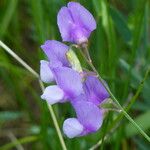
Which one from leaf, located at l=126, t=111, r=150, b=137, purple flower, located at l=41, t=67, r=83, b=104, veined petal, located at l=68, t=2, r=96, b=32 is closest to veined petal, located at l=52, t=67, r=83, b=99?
purple flower, located at l=41, t=67, r=83, b=104

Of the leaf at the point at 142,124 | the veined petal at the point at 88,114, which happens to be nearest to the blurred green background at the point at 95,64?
the leaf at the point at 142,124

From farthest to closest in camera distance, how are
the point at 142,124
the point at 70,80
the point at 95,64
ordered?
1. the point at 95,64
2. the point at 142,124
3. the point at 70,80

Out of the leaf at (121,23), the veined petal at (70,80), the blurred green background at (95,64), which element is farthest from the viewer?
the leaf at (121,23)

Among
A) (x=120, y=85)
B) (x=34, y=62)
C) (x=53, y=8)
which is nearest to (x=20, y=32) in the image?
(x=34, y=62)

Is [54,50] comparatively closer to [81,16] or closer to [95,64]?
[81,16]

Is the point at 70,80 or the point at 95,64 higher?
the point at 70,80

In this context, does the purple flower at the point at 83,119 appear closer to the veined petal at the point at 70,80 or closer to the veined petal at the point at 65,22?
the veined petal at the point at 70,80

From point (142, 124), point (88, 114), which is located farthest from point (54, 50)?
point (142, 124)
